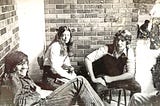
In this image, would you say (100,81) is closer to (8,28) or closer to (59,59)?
(59,59)

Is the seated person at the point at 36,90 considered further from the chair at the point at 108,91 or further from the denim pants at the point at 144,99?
the denim pants at the point at 144,99

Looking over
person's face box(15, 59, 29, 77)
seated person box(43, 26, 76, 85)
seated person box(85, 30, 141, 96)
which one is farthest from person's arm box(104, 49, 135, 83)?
person's face box(15, 59, 29, 77)

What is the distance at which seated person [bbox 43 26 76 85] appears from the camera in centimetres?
124

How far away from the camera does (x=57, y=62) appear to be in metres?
1.25

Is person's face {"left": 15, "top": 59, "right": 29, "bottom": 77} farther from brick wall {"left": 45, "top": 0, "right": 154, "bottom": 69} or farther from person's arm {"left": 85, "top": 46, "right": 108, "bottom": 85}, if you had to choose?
person's arm {"left": 85, "top": 46, "right": 108, "bottom": 85}

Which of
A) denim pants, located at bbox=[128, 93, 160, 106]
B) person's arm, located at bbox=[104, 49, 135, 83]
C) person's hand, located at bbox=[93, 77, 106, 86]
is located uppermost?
person's arm, located at bbox=[104, 49, 135, 83]

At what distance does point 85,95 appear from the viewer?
4.08 feet

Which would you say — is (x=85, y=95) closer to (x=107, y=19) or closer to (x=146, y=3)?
(x=107, y=19)

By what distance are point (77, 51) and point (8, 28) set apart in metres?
0.29

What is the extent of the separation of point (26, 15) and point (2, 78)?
27 centimetres

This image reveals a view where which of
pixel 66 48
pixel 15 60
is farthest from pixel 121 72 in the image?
pixel 15 60

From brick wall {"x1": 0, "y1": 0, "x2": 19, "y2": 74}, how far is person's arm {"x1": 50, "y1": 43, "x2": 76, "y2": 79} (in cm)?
15

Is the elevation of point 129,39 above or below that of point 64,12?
below

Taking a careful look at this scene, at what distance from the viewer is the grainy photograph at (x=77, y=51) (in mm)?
1221
